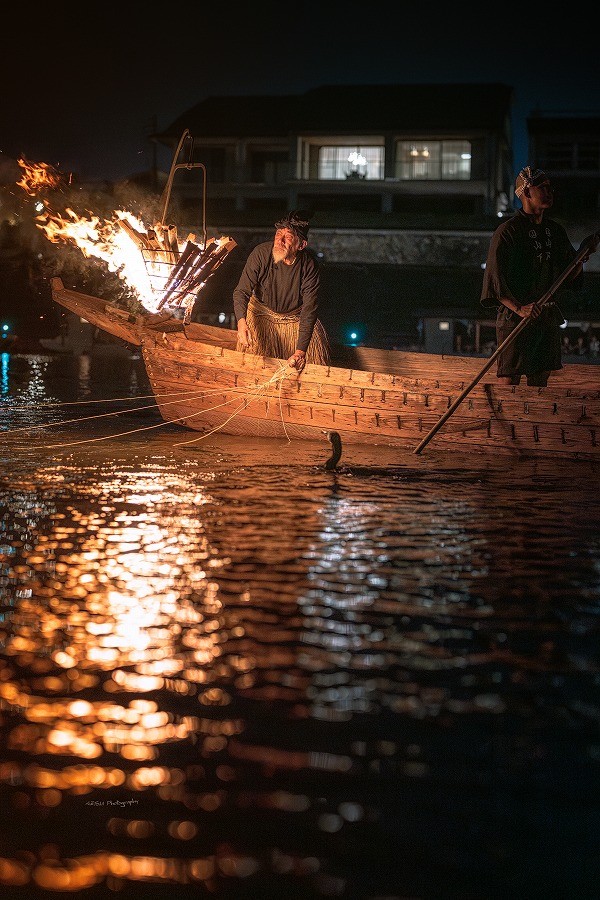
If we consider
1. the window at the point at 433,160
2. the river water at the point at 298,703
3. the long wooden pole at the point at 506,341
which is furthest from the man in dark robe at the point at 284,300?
the window at the point at 433,160

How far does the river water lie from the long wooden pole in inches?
113

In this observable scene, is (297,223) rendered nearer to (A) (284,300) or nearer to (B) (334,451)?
(A) (284,300)

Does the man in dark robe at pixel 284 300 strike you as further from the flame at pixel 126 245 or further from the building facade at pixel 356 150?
the building facade at pixel 356 150

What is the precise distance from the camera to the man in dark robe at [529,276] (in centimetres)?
1005

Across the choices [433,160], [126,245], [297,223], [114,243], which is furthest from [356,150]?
[297,223]

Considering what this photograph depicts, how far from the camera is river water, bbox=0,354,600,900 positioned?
2.53m

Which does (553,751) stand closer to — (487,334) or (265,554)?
(265,554)

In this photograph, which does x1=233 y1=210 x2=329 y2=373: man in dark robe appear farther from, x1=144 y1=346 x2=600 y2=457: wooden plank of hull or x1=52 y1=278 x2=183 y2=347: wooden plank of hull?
x1=52 y1=278 x2=183 y2=347: wooden plank of hull

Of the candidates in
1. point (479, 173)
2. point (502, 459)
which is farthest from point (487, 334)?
point (502, 459)

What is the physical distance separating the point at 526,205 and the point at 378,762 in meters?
8.14

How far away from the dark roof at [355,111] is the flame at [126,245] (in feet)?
120

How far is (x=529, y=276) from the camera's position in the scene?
1038 cm

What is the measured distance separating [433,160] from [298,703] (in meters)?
47.8

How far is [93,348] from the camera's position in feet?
158
